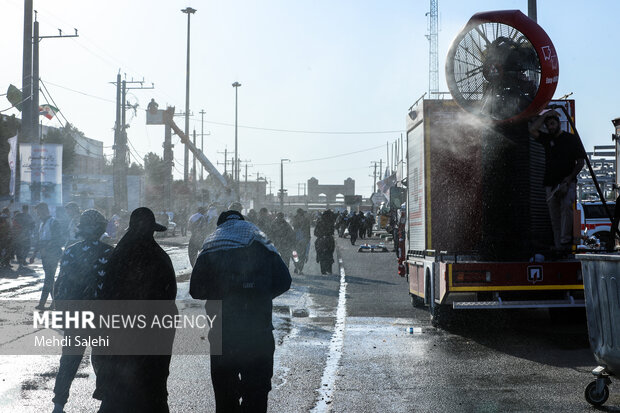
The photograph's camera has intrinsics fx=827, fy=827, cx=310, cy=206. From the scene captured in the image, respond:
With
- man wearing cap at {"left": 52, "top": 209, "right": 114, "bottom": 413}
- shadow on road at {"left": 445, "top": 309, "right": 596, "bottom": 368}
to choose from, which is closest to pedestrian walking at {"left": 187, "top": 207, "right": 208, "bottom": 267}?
shadow on road at {"left": 445, "top": 309, "right": 596, "bottom": 368}

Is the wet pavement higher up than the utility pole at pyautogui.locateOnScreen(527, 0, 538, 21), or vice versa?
the utility pole at pyautogui.locateOnScreen(527, 0, 538, 21)

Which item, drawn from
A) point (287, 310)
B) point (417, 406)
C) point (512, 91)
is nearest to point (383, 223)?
point (287, 310)

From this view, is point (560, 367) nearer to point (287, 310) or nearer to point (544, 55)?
point (544, 55)

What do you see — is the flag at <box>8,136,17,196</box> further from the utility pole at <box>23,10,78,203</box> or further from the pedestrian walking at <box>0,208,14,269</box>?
the pedestrian walking at <box>0,208,14,269</box>

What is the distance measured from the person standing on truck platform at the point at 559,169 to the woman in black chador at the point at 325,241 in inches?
485

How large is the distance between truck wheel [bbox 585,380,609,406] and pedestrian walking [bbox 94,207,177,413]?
127 inches

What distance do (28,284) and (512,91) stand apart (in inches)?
495

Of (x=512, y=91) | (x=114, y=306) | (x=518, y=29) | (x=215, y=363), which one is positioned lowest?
(x=215, y=363)

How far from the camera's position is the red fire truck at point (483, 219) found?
32.5 feet

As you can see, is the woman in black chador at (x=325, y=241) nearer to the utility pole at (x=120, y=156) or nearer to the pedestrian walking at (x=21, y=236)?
the pedestrian walking at (x=21, y=236)

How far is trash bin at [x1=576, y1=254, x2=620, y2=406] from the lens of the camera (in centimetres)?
593

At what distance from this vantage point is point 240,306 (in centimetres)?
540

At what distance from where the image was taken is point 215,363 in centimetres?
538

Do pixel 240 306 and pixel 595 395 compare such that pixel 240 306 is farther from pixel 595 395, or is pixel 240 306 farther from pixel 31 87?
pixel 31 87
